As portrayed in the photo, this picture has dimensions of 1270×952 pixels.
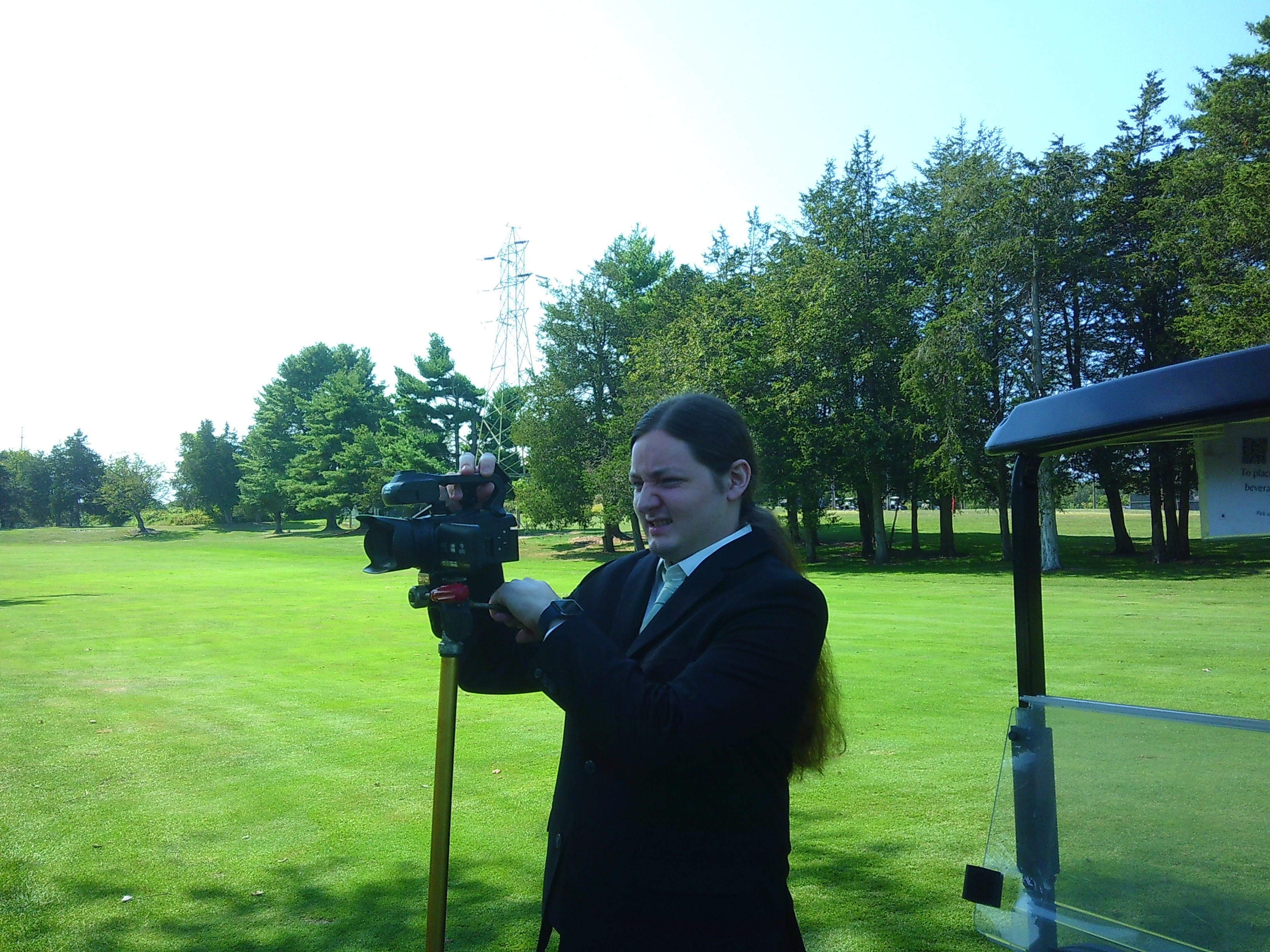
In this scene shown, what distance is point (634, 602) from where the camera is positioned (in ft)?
8.52

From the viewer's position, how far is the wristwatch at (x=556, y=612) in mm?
2215

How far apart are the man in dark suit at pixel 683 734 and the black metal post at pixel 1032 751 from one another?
0.59 metres

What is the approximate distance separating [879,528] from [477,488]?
39090 millimetres

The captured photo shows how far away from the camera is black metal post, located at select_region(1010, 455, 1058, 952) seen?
237 cm

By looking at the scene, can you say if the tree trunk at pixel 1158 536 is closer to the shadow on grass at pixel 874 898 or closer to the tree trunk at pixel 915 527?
the tree trunk at pixel 915 527

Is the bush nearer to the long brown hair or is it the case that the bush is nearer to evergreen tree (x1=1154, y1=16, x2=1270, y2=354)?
evergreen tree (x1=1154, y1=16, x2=1270, y2=354)

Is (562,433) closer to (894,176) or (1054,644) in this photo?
(894,176)

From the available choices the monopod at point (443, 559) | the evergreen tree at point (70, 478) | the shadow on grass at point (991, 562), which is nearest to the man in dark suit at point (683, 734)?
the monopod at point (443, 559)

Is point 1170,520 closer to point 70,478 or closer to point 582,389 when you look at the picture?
point 582,389

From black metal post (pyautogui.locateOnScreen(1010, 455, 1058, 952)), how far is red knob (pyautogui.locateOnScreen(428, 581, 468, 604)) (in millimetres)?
1384

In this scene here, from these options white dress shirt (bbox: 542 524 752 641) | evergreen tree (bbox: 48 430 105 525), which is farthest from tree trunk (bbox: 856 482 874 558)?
evergreen tree (bbox: 48 430 105 525)

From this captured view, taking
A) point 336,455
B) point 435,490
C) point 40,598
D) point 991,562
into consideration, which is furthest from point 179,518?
point 435,490

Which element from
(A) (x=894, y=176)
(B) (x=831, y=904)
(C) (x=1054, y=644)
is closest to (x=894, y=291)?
(A) (x=894, y=176)

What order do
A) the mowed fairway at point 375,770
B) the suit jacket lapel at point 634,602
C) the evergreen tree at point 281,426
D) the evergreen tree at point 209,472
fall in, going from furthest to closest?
the evergreen tree at point 209,472
the evergreen tree at point 281,426
the mowed fairway at point 375,770
the suit jacket lapel at point 634,602
